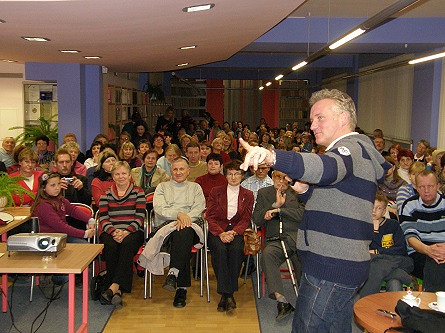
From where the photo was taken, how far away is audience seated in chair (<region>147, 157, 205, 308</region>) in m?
5.40

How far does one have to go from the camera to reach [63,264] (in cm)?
382

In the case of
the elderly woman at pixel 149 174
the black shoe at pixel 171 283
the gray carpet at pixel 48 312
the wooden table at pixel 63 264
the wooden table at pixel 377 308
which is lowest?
the gray carpet at pixel 48 312

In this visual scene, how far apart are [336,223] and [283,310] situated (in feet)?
9.19

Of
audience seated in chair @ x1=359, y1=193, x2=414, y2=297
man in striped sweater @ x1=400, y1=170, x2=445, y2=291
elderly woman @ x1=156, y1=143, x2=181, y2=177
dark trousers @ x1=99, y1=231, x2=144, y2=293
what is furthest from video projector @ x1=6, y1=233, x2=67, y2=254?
elderly woman @ x1=156, y1=143, x2=181, y2=177

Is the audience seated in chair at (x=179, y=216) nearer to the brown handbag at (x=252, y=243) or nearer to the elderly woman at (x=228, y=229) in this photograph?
the elderly woman at (x=228, y=229)

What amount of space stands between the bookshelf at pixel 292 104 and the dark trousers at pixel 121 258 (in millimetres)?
20265

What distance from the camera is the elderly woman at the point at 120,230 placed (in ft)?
17.5

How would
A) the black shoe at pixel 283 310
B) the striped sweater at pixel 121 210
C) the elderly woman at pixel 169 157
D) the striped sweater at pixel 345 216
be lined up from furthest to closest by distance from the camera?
the elderly woman at pixel 169 157 < the striped sweater at pixel 121 210 < the black shoe at pixel 283 310 < the striped sweater at pixel 345 216

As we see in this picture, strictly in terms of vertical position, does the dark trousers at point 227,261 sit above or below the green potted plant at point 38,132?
below

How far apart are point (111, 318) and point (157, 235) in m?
0.92

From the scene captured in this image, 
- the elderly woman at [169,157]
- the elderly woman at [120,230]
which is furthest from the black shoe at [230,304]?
the elderly woman at [169,157]

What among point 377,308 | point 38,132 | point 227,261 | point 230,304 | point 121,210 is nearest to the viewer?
point 377,308

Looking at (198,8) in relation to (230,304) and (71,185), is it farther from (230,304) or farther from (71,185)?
(230,304)

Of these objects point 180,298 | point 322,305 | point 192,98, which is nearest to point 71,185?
point 180,298
